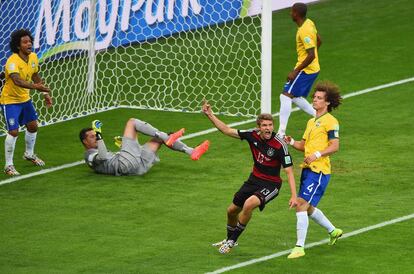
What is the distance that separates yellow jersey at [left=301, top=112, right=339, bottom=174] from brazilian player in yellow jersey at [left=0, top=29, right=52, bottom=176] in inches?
191

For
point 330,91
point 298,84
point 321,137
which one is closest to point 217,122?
point 321,137

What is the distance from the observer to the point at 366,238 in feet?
47.7

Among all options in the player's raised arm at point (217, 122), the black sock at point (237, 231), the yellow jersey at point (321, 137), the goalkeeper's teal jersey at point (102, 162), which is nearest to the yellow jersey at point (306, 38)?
the goalkeeper's teal jersey at point (102, 162)

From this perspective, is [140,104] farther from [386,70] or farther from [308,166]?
[308,166]

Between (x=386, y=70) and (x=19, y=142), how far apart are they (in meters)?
7.27

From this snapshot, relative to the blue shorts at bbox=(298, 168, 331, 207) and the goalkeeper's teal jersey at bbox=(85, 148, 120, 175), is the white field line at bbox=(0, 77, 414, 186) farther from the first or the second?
the blue shorts at bbox=(298, 168, 331, 207)

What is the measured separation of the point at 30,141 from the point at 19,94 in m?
0.70

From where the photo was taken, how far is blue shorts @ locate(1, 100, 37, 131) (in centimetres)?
1803

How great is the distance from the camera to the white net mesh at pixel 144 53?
21797mm

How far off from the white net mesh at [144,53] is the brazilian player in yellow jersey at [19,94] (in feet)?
9.54

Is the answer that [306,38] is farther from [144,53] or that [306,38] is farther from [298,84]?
[144,53]

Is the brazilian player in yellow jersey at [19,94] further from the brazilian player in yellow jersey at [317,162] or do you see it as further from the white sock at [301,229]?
the white sock at [301,229]

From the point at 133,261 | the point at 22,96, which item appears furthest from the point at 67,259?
the point at 22,96

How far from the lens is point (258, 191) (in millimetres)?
14086
